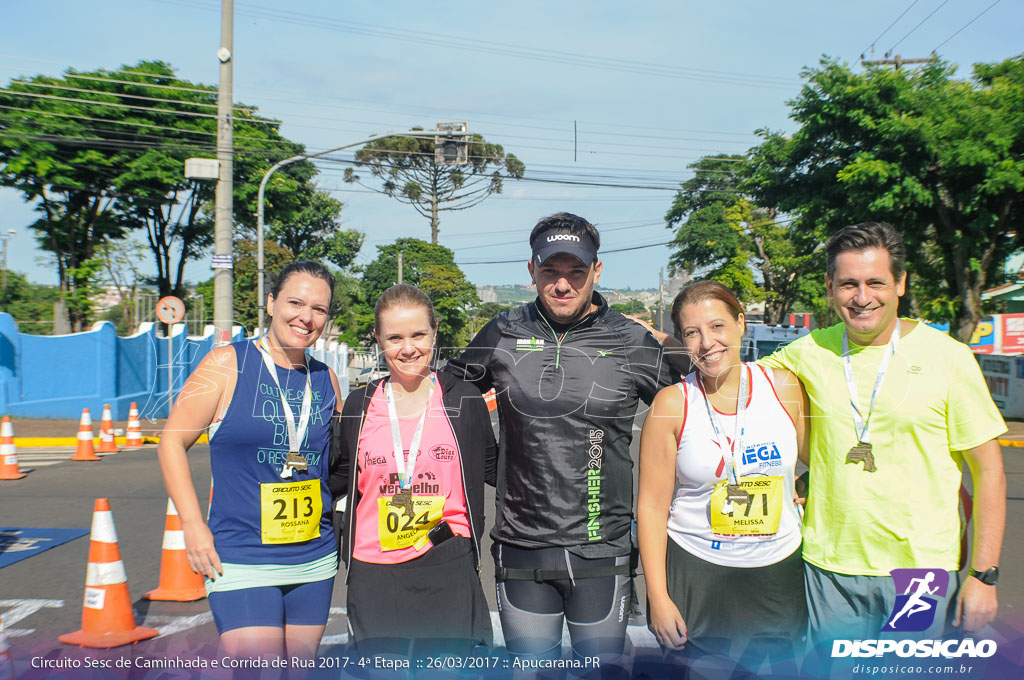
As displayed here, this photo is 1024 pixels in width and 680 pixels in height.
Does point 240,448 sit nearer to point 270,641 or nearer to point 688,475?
point 270,641

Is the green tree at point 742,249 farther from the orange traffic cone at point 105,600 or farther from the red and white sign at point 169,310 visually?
the orange traffic cone at point 105,600

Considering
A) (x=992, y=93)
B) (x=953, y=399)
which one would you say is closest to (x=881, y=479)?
(x=953, y=399)

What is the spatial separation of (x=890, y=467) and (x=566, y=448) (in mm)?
1149

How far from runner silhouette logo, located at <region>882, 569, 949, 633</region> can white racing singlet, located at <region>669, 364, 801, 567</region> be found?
0.36m

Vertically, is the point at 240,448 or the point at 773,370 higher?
the point at 773,370

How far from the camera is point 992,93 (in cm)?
1641

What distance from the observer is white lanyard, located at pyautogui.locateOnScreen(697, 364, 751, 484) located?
8.92 ft

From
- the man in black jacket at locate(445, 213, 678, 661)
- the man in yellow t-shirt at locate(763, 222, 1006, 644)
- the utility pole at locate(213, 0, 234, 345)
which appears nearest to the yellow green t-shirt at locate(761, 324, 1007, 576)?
the man in yellow t-shirt at locate(763, 222, 1006, 644)

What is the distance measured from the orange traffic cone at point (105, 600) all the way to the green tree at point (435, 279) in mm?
38481

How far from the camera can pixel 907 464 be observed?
8.66 ft

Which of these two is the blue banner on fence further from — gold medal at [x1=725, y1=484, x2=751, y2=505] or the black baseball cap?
gold medal at [x1=725, y1=484, x2=751, y2=505]

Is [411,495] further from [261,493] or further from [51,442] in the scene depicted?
[51,442]

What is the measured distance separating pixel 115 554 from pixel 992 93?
18.6 m

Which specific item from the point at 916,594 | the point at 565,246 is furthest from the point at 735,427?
the point at 565,246
